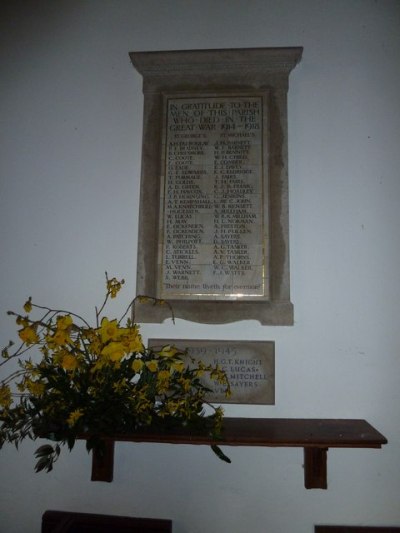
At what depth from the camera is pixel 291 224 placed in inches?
81.7

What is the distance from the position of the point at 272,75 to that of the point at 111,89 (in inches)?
35.9

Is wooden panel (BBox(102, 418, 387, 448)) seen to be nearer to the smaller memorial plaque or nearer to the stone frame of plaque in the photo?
the smaller memorial plaque

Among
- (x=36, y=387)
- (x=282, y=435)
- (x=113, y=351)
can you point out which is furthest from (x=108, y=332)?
(x=282, y=435)

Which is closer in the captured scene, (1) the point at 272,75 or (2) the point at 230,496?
(2) the point at 230,496

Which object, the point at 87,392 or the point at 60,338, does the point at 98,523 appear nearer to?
the point at 87,392

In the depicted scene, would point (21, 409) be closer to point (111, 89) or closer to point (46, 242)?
point (46, 242)

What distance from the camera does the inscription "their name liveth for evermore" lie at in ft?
6.59

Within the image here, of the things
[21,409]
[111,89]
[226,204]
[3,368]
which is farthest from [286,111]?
[3,368]

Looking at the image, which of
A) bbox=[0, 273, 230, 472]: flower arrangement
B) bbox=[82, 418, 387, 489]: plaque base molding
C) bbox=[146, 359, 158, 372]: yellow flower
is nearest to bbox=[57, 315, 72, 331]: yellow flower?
bbox=[0, 273, 230, 472]: flower arrangement

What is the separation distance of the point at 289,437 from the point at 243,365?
398 millimetres

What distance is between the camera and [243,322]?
79.2 inches

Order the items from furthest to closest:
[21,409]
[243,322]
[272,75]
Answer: [272,75] < [243,322] < [21,409]

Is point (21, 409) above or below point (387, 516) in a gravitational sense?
above

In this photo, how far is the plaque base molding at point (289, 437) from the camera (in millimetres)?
1596
